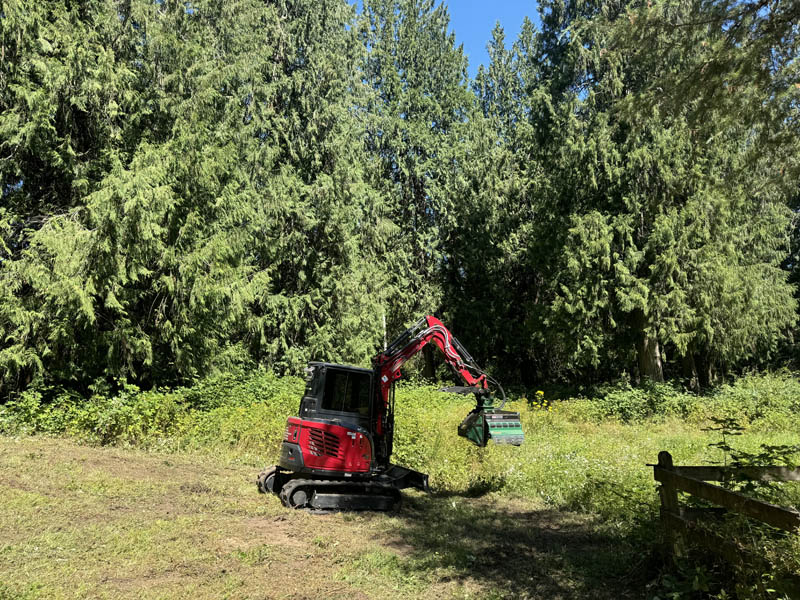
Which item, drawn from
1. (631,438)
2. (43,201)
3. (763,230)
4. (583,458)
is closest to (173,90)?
(43,201)

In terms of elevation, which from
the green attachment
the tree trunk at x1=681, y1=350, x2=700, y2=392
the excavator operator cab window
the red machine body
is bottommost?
the red machine body

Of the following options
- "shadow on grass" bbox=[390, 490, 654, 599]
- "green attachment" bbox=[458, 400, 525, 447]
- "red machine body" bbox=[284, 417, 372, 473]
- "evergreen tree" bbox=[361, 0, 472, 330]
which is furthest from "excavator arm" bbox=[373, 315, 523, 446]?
"evergreen tree" bbox=[361, 0, 472, 330]

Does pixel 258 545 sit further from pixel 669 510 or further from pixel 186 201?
pixel 186 201

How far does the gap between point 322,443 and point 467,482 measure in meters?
3.22

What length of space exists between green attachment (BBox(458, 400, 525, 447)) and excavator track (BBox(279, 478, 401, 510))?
1.55 meters

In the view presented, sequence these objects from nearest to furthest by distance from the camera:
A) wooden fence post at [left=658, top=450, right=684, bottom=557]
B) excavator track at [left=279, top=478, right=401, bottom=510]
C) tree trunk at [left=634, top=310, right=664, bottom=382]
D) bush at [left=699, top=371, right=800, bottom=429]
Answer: wooden fence post at [left=658, top=450, right=684, bottom=557]
excavator track at [left=279, top=478, right=401, bottom=510]
bush at [left=699, top=371, right=800, bottom=429]
tree trunk at [left=634, top=310, right=664, bottom=382]

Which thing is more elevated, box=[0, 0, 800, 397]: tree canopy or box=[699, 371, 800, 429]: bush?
box=[0, 0, 800, 397]: tree canopy

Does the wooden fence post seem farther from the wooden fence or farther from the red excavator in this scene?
the red excavator

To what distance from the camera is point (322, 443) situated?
8969mm

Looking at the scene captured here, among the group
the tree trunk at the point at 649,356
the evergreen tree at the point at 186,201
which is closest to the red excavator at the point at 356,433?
the evergreen tree at the point at 186,201

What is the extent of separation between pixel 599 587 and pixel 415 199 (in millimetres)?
23868

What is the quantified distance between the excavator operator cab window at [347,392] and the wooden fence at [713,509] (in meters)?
5.11

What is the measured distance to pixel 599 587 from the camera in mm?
5297

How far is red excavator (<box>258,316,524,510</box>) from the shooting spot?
29.1 ft
